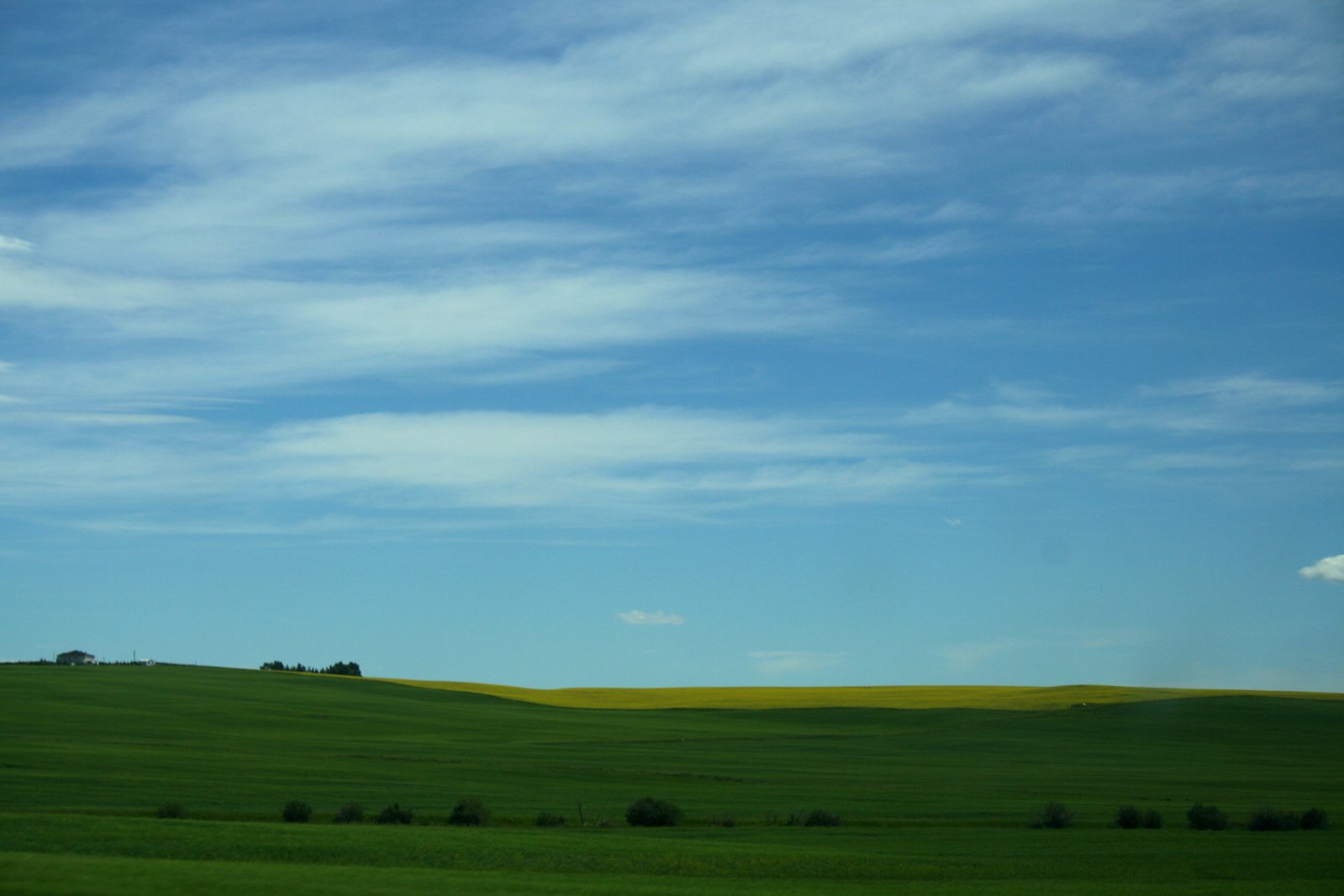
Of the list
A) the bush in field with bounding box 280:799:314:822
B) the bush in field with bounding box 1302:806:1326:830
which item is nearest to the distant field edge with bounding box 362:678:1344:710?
the bush in field with bounding box 1302:806:1326:830

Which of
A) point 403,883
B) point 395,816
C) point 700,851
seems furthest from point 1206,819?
point 403,883

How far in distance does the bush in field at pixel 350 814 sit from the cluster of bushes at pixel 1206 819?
17.1 meters

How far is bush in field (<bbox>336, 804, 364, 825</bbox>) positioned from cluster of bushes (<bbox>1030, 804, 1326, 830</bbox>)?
56.1ft

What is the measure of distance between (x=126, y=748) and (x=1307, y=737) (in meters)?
53.9

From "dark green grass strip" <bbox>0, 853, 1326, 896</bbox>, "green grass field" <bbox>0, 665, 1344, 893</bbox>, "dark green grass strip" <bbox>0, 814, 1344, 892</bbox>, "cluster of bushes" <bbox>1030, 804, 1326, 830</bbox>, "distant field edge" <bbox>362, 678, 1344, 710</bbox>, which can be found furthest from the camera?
"distant field edge" <bbox>362, 678, 1344, 710</bbox>

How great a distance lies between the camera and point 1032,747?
59.3m

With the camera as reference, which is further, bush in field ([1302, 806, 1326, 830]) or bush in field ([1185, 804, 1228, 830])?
bush in field ([1185, 804, 1228, 830])

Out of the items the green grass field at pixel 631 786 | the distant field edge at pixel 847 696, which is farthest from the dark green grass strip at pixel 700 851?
the distant field edge at pixel 847 696

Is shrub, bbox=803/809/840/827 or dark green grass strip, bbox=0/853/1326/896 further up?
dark green grass strip, bbox=0/853/1326/896

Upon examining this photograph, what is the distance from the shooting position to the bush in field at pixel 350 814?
99.2ft

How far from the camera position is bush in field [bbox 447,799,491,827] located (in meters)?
30.7

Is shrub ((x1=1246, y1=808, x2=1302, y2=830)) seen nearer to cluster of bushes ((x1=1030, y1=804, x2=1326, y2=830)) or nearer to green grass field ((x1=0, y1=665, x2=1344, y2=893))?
cluster of bushes ((x1=1030, y1=804, x2=1326, y2=830))

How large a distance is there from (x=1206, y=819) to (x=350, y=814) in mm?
21998

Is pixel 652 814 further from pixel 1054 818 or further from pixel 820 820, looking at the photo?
pixel 1054 818
